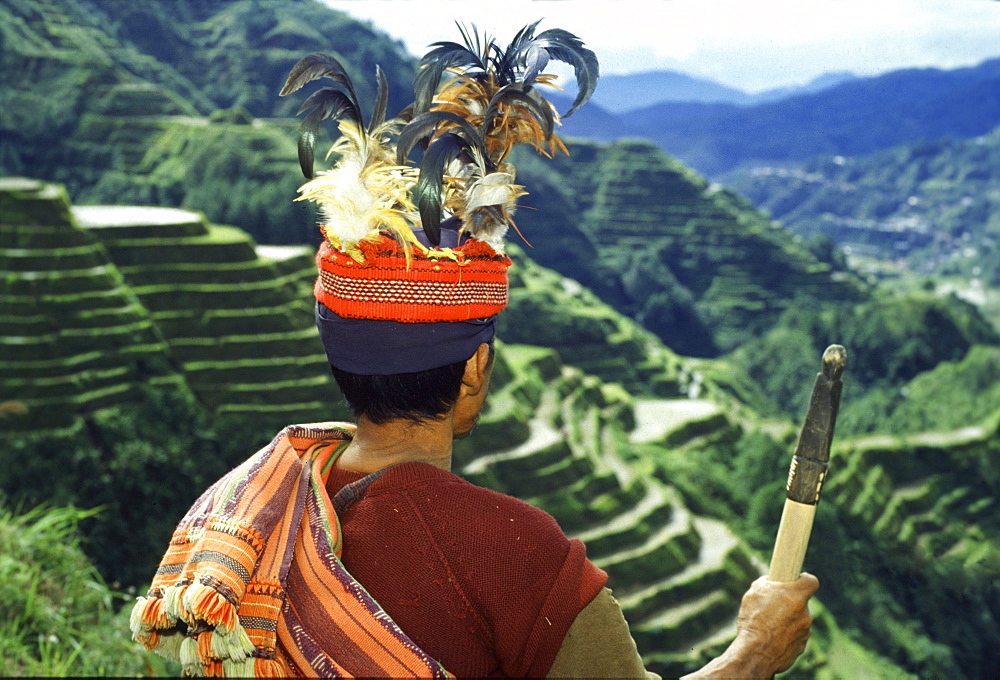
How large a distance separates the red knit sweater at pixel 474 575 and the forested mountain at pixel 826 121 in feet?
140

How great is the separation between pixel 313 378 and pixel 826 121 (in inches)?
1978

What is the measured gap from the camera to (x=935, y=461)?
25359mm

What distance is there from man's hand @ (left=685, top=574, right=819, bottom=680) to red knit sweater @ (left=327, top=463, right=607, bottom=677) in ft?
0.96

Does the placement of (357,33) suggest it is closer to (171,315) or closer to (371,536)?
(171,315)

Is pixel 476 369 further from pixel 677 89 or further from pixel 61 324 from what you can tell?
pixel 677 89

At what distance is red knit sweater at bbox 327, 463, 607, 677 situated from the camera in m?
0.99

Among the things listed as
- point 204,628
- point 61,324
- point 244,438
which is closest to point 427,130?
point 204,628

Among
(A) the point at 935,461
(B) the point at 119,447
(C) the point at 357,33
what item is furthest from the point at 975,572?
(C) the point at 357,33

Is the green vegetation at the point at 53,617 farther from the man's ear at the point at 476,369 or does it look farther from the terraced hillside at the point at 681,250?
the terraced hillside at the point at 681,250

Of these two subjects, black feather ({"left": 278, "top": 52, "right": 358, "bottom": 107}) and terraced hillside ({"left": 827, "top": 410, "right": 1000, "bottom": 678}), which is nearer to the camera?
black feather ({"left": 278, "top": 52, "right": 358, "bottom": 107})

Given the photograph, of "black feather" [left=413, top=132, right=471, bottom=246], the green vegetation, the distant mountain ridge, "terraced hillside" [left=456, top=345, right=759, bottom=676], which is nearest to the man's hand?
"black feather" [left=413, top=132, right=471, bottom=246]

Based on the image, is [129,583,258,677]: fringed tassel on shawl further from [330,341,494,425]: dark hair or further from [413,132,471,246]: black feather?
[413,132,471,246]: black feather

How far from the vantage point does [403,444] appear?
112 cm

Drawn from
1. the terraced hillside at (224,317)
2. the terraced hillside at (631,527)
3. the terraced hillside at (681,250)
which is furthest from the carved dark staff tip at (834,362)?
the terraced hillside at (681,250)
